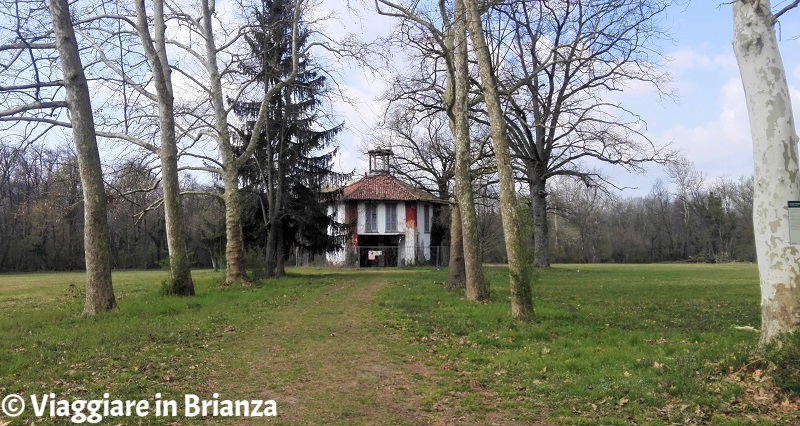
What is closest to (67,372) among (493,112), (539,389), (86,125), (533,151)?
(539,389)

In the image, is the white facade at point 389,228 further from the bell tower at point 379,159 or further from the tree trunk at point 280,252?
the tree trunk at point 280,252

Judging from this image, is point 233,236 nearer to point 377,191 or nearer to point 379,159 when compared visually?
point 379,159

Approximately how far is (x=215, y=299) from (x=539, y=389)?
1172 cm

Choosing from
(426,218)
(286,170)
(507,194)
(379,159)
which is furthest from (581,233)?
(507,194)

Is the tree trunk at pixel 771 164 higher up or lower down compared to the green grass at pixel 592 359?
higher up

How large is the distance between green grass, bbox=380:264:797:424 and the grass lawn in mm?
29

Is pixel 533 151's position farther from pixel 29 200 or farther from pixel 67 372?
pixel 67 372

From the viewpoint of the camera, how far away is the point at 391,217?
2052 inches

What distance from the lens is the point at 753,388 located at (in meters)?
5.62

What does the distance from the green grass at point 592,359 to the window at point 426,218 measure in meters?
39.2

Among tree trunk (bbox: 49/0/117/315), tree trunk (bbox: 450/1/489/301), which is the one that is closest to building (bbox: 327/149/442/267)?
tree trunk (bbox: 450/1/489/301)

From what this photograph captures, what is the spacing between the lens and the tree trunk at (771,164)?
6.19 m

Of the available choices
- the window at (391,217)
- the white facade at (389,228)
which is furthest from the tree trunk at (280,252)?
the window at (391,217)

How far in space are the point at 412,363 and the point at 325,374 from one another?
4.48 ft
